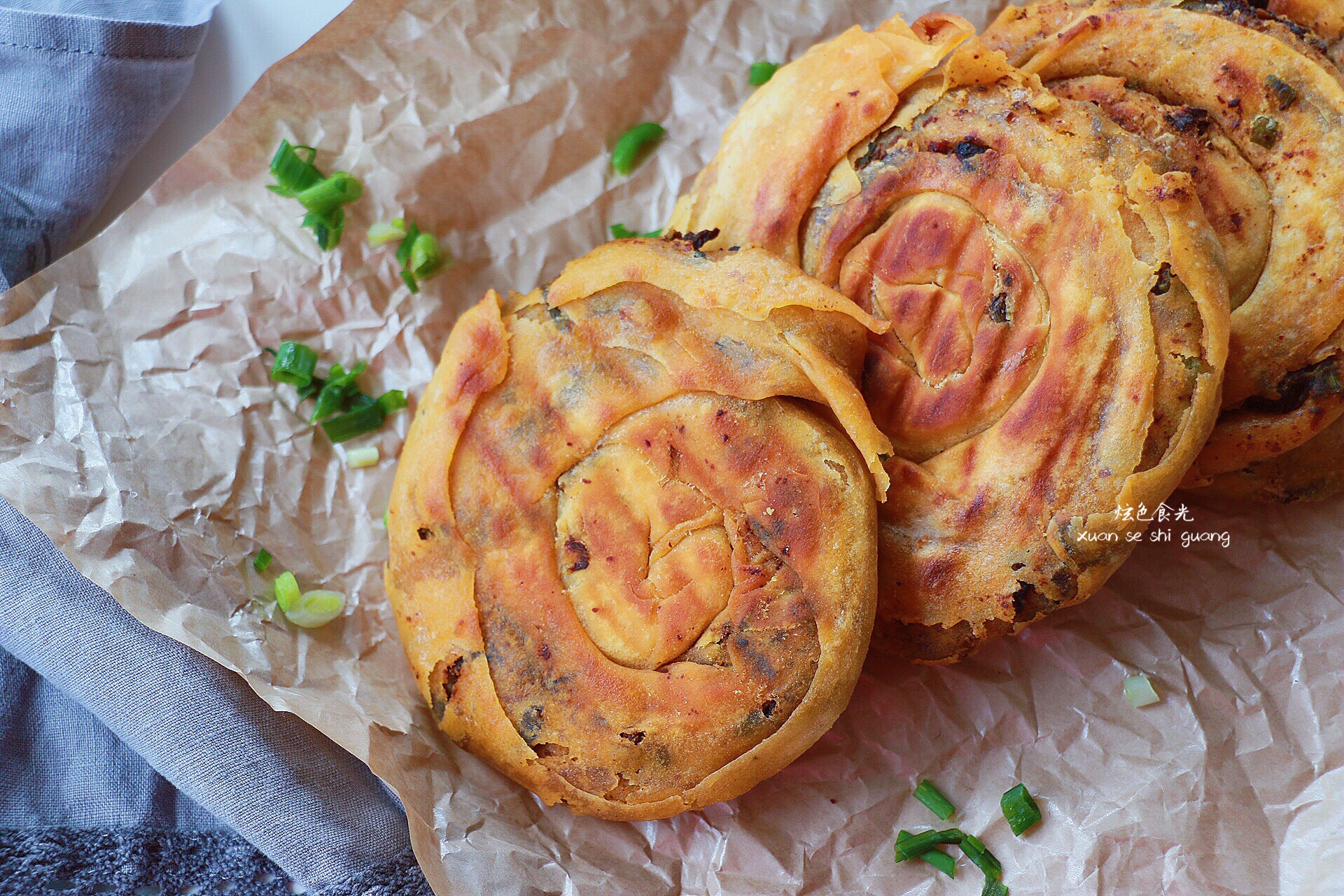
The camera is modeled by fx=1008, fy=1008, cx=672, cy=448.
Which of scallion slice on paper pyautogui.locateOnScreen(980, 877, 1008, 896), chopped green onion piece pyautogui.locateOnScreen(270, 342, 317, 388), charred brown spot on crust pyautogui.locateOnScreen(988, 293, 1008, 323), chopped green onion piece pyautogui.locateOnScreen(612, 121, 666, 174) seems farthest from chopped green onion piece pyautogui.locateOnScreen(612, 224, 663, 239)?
Result: scallion slice on paper pyautogui.locateOnScreen(980, 877, 1008, 896)

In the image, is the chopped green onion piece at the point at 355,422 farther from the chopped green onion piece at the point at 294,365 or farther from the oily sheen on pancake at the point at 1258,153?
the oily sheen on pancake at the point at 1258,153

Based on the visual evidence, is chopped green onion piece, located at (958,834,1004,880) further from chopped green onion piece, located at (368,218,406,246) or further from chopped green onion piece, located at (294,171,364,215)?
chopped green onion piece, located at (294,171,364,215)

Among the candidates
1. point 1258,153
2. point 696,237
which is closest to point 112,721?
point 696,237

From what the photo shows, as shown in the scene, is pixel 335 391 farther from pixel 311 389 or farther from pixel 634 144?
pixel 634 144

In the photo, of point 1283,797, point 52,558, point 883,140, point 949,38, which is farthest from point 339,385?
point 1283,797
